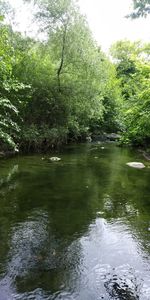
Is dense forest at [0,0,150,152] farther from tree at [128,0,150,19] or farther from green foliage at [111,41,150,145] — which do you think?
tree at [128,0,150,19]

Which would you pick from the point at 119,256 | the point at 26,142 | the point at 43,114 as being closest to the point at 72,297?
the point at 119,256

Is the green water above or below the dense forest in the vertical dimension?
below

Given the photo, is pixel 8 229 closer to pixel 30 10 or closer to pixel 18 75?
pixel 18 75

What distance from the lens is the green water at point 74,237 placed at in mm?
4621

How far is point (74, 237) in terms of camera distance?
6414 mm

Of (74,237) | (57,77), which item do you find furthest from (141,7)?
(57,77)

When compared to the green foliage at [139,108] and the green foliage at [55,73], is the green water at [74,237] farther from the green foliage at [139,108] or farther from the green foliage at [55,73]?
the green foliage at [55,73]

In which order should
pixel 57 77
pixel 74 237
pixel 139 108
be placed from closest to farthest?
pixel 74 237
pixel 139 108
pixel 57 77

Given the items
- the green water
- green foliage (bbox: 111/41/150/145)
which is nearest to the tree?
the green water

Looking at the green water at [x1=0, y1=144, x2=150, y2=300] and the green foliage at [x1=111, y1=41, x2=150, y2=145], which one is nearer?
the green water at [x1=0, y1=144, x2=150, y2=300]

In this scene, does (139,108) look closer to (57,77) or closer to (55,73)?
(57,77)

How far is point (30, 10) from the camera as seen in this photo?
1994 centimetres

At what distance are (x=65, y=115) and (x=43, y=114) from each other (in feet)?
5.28

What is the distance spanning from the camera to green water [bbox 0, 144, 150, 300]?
462 centimetres
